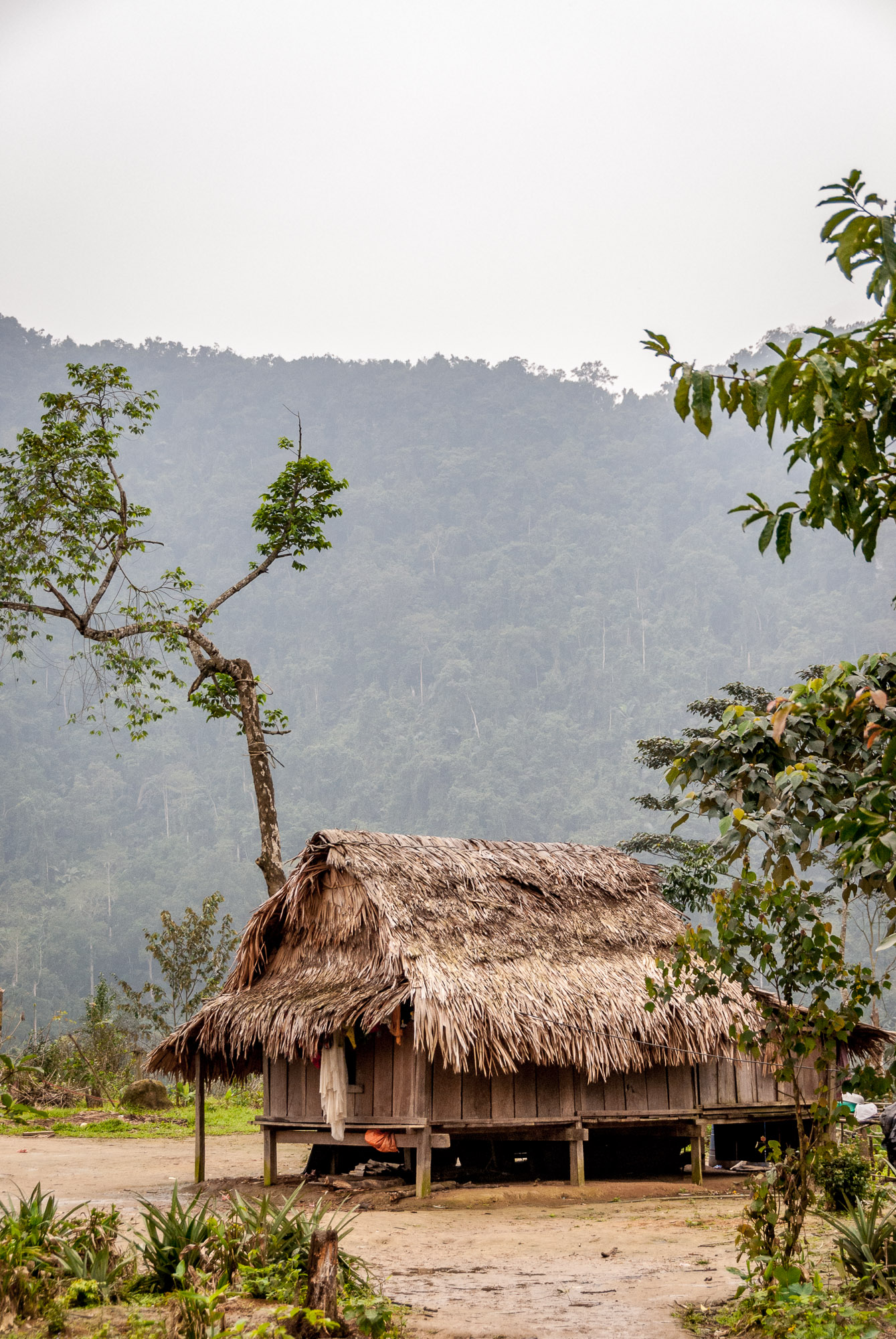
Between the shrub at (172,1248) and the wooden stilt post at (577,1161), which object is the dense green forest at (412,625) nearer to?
the wooden stilt post at (577,1161)

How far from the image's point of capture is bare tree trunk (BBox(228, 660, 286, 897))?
43.6 feet

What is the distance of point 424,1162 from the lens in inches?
372

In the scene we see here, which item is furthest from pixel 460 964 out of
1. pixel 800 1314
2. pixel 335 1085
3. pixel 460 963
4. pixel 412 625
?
pixel 412 625

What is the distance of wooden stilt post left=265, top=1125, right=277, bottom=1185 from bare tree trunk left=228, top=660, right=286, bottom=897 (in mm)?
3072

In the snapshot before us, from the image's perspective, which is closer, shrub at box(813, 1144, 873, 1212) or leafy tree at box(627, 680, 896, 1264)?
leafy tree at box(627, 680, 896, 1264)

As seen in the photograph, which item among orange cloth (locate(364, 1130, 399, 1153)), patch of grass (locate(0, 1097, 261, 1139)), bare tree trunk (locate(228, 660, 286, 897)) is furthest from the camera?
patch of grass (locate(0, 1097, 261, 1139))

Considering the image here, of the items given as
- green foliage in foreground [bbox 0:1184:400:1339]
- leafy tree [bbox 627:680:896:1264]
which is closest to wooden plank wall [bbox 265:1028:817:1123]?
green foliage in foreground [bbox 0:1184:400:1339]

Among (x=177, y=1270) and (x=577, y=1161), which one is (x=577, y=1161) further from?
(x=177, y=1270)

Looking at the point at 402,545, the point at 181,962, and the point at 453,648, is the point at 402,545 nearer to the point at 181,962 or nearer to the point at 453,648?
the point at 453,648

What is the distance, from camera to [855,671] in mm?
4121

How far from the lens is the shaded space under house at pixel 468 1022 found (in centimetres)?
956

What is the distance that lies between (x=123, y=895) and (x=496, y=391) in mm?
58165

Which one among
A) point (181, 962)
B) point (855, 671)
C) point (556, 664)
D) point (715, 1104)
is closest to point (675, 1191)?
point (715, 1104)

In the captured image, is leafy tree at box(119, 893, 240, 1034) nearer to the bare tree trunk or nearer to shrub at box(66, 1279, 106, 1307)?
the bare tree trunk
